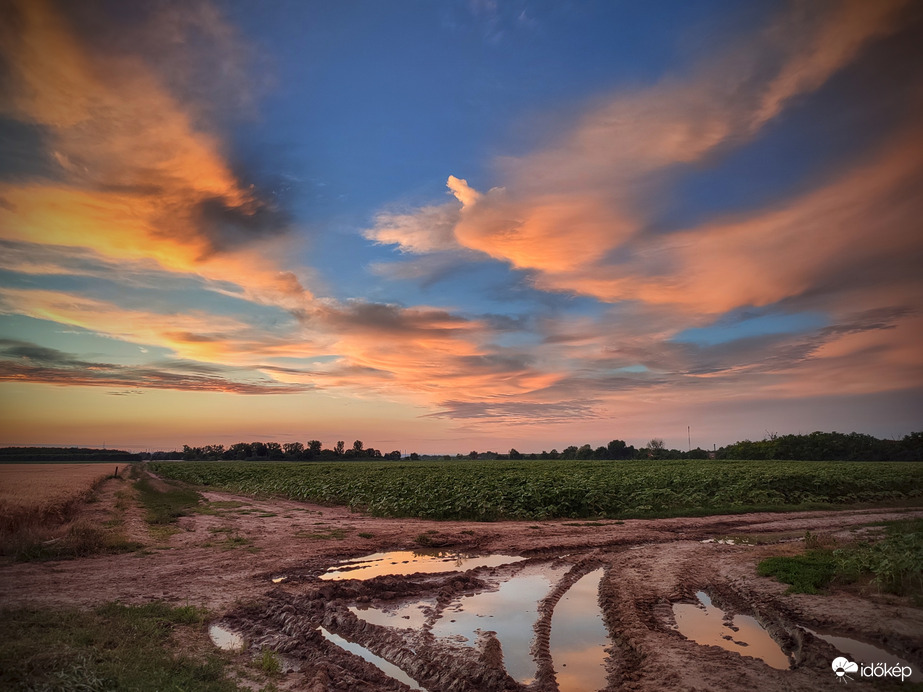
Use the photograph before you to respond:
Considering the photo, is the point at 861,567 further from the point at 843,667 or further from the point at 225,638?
the point at 225,638

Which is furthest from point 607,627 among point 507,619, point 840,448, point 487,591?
point 840,448

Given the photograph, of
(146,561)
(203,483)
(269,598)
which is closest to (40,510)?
(146,561)

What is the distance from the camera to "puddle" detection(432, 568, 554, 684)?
702 centimetres

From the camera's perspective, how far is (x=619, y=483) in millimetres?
26594

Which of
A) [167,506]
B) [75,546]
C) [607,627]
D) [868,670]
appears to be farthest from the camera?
[167,506]

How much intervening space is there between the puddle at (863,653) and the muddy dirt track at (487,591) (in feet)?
0.39

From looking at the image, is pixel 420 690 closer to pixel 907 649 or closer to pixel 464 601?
pixel 464 601

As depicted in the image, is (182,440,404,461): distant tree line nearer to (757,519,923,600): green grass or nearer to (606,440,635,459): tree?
(606,440,635,459): tree

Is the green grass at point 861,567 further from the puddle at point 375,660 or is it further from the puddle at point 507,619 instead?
the puddle at point 375,660

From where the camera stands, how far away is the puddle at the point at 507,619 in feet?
23.0

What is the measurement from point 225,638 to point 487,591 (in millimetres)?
4853

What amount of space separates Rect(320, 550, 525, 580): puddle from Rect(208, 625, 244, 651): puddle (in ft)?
12.0

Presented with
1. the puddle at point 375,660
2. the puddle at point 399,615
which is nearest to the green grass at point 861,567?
the puddle at point 399,615

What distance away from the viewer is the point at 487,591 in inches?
400
